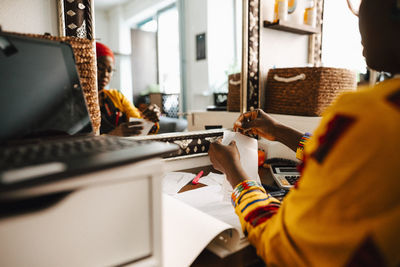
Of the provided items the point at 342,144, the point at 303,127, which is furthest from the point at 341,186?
the point at 303,127

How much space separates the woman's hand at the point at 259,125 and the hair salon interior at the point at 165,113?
0.07 feet

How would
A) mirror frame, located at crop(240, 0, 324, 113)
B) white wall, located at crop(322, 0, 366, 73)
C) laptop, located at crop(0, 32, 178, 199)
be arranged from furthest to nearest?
white wall, located at crop(322, 0, 366, 73) → mirror frame, located at crop(240, 0, 324, 113) → laptop, located at crop(0, 32, 178, 199)

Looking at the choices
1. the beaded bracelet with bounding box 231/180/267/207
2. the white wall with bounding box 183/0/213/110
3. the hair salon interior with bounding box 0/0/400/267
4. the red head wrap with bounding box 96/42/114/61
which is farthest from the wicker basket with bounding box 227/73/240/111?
the beaded bracelet with bounding box 231/180/267/207

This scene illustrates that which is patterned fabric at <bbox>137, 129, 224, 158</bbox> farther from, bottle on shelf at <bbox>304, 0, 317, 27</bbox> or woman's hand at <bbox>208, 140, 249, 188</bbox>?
bottle on shelf at <bbox>304, 0, 317, 27</bbox>

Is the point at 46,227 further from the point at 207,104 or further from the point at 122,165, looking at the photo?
the point at 207,104

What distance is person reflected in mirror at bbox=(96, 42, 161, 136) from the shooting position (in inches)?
33.1

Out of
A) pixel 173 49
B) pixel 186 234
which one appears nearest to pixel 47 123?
pixel 186 234

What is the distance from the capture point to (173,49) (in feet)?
3.40

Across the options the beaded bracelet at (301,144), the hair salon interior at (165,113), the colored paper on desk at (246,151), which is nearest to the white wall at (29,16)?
the hair salon interior at (165,113)

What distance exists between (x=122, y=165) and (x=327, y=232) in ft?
0.88

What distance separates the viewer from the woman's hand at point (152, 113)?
959mm

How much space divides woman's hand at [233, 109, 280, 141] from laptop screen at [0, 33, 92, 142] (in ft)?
2.03

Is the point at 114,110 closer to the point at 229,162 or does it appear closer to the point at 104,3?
the point at 104,3

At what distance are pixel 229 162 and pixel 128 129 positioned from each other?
1.34 feet
